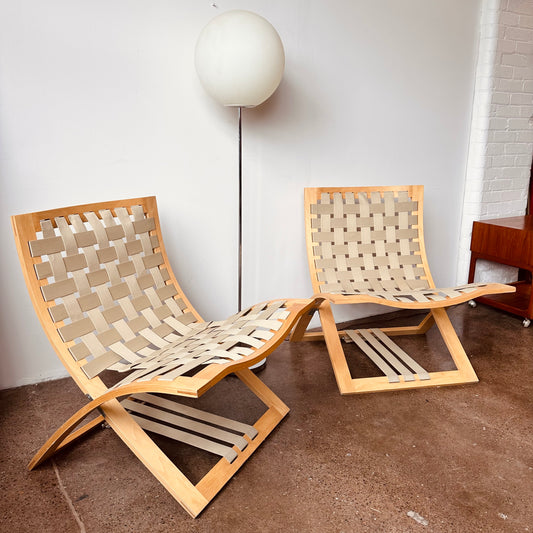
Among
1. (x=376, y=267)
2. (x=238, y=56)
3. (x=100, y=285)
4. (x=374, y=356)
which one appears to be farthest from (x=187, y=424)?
(x=238, y=56)

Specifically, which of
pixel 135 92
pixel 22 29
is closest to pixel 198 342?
pixel 135 92

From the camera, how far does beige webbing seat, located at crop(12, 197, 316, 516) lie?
1419 millimetres

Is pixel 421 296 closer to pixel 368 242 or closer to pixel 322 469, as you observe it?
pixel 368 242

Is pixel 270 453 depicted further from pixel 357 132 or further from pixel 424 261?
pixel 357 132

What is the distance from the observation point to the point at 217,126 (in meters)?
2.36

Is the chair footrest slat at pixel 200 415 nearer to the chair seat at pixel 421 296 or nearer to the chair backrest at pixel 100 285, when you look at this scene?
the chair backrest at pixel 100 285

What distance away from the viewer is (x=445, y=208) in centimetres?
315

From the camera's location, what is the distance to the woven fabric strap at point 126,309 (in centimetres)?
153

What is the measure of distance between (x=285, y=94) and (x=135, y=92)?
734 mm

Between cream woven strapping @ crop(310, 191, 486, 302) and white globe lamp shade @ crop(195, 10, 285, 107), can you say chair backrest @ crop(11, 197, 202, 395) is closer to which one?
white globe lamp shade @ crop(195, 10, 285, 107)

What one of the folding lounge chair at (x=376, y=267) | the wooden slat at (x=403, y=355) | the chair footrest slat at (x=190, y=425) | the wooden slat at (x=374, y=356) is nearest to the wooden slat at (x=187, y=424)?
the chair footrest slat at (x=190, y=425)

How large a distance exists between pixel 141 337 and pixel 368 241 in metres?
1.26

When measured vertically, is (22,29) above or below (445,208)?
above

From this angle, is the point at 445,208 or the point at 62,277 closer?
the point at 62,277
